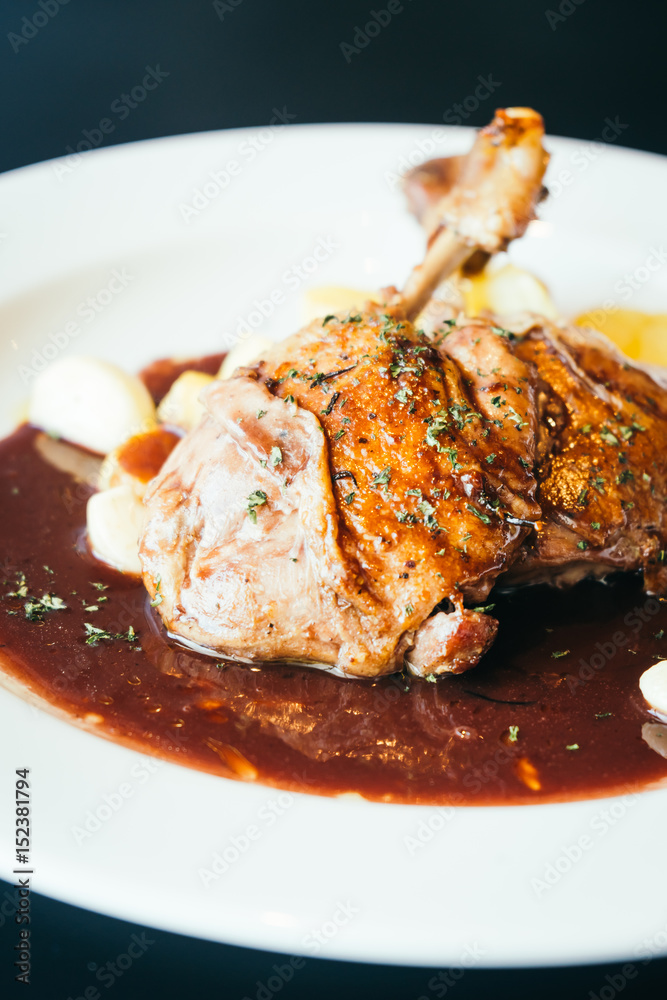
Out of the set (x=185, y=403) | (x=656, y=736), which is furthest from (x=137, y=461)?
(x=656, y=736)

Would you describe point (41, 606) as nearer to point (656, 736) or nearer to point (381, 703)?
point (381, 703)

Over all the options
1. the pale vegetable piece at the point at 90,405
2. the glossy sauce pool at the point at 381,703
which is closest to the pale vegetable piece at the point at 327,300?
the pale vegetable piece at the point at 90,405

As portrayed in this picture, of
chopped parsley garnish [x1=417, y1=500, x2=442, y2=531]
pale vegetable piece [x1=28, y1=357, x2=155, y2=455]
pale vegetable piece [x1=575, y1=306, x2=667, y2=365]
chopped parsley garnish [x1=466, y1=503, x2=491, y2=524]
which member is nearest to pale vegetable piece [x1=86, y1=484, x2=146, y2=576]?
pale vegetable piece [x1=28, y1=357, x2=155, y2=455]

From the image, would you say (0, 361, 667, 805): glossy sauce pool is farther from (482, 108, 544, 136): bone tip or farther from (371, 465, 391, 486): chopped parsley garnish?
(482, 108, 544, 136): bone tip

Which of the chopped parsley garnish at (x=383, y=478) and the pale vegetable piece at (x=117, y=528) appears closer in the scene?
the chopped parsley garnish at (x=383, y=478)

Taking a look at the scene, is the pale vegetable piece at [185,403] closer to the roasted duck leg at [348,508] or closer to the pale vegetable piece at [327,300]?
the pale vegetable piece at [327,300]
